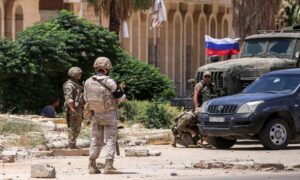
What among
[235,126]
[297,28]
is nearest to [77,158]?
[235,126]

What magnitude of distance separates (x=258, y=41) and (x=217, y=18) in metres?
33.2

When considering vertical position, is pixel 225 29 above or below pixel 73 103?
below

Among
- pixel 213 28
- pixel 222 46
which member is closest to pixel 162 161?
pixel 222 46

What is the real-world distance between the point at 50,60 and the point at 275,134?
41.2 feet

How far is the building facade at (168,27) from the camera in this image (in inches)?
1927

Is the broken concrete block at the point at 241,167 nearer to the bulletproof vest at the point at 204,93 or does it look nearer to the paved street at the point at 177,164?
the paved street at the point at 177,164

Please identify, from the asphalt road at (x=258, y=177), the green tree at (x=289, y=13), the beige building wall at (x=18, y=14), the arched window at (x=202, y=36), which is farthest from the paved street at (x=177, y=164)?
the arched window at (x=202, y=36)

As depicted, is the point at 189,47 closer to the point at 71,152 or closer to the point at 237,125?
the point at 237,125

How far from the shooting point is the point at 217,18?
60562 millimetres

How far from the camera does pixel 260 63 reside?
26516 mm

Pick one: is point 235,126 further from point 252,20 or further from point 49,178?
point 252,20

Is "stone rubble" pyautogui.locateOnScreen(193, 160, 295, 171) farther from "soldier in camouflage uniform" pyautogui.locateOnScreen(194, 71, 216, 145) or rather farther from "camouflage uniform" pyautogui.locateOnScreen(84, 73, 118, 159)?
"soldier in camouflage uniform" pyautogui.locateOnScreen(194, 71, 216, 145)

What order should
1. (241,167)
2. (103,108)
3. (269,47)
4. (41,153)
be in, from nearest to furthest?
(103,108) < (241,167) < (41,153) < (269,47)

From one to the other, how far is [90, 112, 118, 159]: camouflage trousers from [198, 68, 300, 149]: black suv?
232 inches
